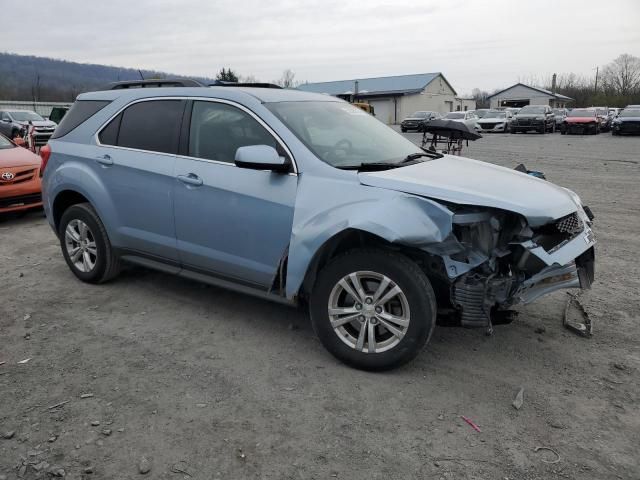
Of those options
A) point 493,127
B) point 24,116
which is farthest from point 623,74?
point 24,116

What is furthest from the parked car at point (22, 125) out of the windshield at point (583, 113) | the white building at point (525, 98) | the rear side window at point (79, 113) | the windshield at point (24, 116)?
the white building at point (525, 98)

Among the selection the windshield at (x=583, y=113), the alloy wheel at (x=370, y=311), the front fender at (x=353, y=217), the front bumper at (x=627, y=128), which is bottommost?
the alloy wheel at (x=370, y=311)

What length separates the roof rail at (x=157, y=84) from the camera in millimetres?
4563

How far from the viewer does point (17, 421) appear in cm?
301

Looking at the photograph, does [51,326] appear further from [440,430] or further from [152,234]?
[440,430]

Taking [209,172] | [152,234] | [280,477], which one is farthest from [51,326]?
[280,477]

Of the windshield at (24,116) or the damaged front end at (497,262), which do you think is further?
the windshield at (24,116)

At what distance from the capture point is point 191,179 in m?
4.14

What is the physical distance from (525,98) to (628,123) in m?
44.1

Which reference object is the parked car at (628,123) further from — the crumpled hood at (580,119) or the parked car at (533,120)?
the parked car at (533,120)

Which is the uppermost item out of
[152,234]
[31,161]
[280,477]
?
[31,161]

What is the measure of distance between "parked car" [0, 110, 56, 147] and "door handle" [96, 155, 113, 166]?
66.1 ft

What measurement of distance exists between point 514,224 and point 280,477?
208 centimetres

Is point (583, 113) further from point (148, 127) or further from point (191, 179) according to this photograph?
point (191, 179)
